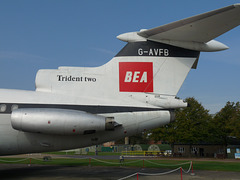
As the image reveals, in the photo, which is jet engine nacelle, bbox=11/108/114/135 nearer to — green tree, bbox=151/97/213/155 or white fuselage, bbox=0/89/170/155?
white fuselage, bbox=0/89/170/155

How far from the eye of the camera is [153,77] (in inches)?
434

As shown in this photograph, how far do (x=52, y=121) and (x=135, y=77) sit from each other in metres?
4.01

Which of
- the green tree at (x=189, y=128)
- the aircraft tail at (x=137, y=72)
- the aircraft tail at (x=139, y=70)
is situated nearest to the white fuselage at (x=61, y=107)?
the aircraft tail at (x=139, y=70)

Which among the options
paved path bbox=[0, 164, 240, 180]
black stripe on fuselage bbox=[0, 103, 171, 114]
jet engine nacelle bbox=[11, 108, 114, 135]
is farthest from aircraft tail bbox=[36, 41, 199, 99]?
paved path bbox=[0, 164, 240, 180]

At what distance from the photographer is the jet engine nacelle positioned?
9.09m

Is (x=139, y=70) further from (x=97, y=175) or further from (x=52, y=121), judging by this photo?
(x=97, y=175)

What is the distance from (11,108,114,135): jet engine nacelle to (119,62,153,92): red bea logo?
92.5 inches

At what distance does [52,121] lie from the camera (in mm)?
9086

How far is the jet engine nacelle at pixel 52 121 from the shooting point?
909cm

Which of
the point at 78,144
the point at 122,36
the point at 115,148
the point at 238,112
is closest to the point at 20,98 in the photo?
the point at 78,144

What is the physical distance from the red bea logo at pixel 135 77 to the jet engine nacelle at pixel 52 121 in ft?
7.71

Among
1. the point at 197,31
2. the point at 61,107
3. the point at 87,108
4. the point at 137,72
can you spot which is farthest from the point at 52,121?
the point at 197,31

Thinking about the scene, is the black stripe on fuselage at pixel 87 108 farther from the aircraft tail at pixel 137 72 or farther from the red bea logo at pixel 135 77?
the red bea logo at pixel 135 77

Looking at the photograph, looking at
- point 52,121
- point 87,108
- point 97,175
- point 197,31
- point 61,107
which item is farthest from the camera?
point 97,175
